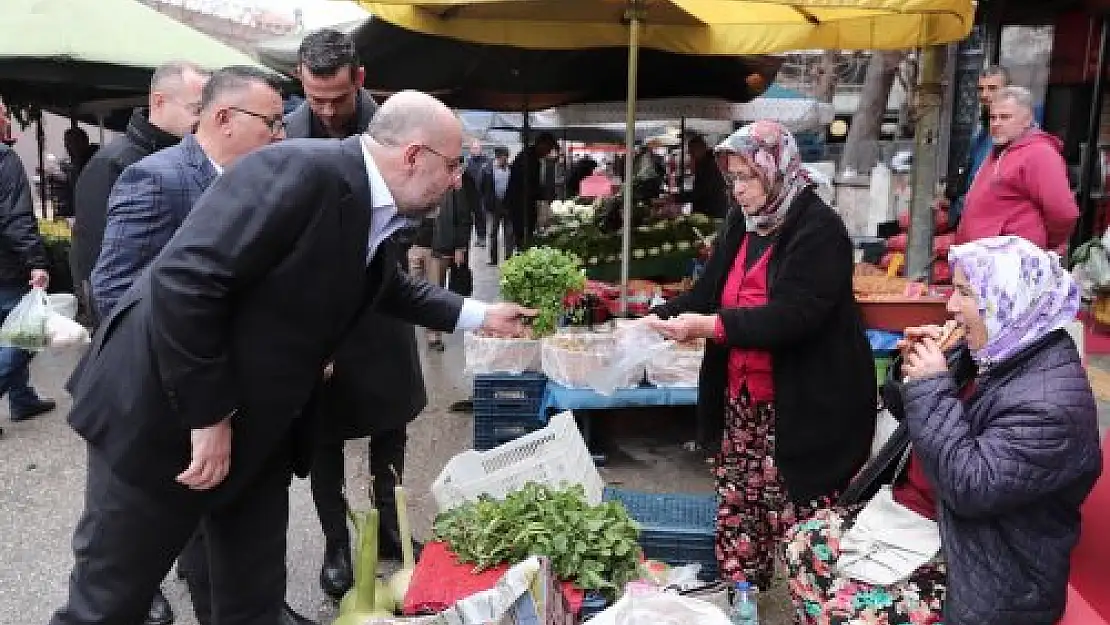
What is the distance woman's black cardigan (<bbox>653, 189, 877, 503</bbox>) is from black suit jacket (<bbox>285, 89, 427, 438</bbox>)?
4.29 feet

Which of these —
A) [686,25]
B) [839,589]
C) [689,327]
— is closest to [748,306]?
[689,327]

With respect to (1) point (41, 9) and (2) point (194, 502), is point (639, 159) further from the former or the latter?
(2) point (194, 502)

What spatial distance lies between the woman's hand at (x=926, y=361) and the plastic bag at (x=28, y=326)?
3979mm

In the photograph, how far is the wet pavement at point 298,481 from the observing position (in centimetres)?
345

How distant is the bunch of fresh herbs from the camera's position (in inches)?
182

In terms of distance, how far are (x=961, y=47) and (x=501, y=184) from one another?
325 inches

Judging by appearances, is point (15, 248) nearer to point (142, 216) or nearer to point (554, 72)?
point (142, 216)

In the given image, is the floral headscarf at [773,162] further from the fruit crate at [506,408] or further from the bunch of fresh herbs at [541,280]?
the fruit crate at [506,408]

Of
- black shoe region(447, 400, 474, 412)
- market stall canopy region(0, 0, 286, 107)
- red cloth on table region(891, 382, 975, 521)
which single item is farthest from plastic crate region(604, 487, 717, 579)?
market stall canopy region(0, 0, 286, 107)

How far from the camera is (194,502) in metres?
2.15

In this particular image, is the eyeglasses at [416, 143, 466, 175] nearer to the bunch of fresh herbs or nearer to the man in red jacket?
the bunch of fresh herbs

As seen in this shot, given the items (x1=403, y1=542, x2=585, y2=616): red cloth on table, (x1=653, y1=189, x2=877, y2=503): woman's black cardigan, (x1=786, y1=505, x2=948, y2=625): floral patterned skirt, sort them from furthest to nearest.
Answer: (x1=653, y1=189, x2=877, y2=503): woman's black cardigan
(x1=403, y1=542, x2=585, y2=616): red cloth on table
(x1=786, y1=505, x2=948, y2=625): floral patterned skirt

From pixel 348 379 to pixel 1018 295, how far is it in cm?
227

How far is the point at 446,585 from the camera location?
262 centimetres
